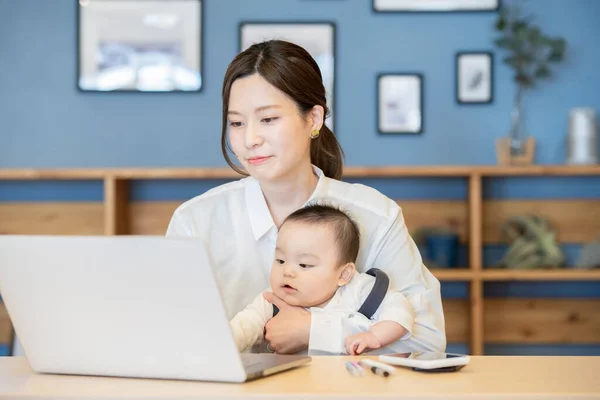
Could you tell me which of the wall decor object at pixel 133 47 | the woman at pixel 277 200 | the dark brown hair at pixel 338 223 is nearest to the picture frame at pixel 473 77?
the wall decor object at pixel 133 47

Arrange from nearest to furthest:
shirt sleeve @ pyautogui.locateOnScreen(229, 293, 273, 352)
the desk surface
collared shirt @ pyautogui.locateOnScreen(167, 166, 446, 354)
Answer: the desk surface < shirt sleeve @ pyautogui.locateOnScreen(229, 293, 273, 352) < collared shirt @ pyautogui.locateOnScreen(167, 166, 446, 354)

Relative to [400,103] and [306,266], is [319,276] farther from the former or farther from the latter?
[400,103]

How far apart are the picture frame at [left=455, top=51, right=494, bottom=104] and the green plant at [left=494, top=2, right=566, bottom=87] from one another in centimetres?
11

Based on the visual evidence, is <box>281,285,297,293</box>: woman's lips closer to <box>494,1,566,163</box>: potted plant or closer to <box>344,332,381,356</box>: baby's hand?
<box>344,332,381,356</box>: baby's hand

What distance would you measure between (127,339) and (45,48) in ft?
10.3

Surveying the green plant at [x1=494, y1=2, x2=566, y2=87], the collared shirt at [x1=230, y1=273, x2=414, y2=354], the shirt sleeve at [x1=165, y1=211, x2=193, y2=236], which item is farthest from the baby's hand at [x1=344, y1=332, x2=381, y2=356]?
the green plant at [x1=494, y1=2, x2=566, y2=87]

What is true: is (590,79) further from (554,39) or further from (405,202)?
(405,202)

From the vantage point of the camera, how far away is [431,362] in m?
1.12

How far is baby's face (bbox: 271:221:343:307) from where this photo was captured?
1745 millimetres

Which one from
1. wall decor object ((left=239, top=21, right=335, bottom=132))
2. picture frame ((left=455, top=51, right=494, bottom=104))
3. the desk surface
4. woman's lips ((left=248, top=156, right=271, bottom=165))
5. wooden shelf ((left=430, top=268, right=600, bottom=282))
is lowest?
wooden shelf ((left=430, top=268, right=600, bottom=282))

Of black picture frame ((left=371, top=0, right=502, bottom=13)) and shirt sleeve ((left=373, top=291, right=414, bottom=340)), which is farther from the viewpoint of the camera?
black picture frame ((left=371, top=0, right=502, bottom=13))

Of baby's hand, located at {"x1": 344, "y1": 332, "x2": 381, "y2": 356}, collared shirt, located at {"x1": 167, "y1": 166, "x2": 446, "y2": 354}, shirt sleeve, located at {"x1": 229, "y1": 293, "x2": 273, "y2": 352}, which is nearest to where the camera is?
baby's hand, located at {"x1": 344, "y1": 332, "x2": 381, "y2": 356}

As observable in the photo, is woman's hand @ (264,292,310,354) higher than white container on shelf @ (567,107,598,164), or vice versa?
white container on shelf @ (567,107,598,164)

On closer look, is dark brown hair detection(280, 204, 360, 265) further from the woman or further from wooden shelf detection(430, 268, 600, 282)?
wooden shelf detection(430, 268, 600, 282)
